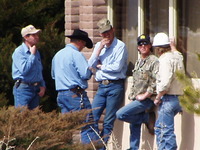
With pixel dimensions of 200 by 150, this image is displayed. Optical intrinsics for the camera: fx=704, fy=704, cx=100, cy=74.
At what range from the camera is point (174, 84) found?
902 centimetres

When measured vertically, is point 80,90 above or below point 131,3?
below

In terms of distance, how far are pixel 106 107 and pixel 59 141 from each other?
370 centimetres

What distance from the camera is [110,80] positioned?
401 inches

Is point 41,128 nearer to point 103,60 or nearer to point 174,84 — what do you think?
point 174,84

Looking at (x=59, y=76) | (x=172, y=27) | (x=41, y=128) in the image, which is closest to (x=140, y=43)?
(x=172, y=27)

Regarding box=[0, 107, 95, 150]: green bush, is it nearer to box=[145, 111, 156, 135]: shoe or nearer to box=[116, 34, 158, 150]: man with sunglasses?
box=[116, 34, 158, 150]: man with sunglasses

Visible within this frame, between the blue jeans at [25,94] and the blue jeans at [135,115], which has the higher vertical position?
the blue jeans at [25,94]

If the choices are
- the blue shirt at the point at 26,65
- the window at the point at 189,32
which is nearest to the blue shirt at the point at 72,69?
the blue shirt at the point at 26,65

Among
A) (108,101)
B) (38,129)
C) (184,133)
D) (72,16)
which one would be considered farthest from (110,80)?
(38,129)

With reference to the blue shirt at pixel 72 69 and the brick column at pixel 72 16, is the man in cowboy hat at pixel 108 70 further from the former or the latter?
the brick column at pixel 72 16

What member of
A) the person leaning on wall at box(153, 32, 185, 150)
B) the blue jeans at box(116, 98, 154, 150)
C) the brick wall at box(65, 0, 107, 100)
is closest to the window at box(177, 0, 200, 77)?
the person leaning on wall at box(153, 32, 185, 150)

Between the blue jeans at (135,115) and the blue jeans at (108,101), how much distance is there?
0.42 m

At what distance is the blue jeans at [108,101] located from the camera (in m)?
10.2

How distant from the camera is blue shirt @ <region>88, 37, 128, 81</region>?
33.1 feet
